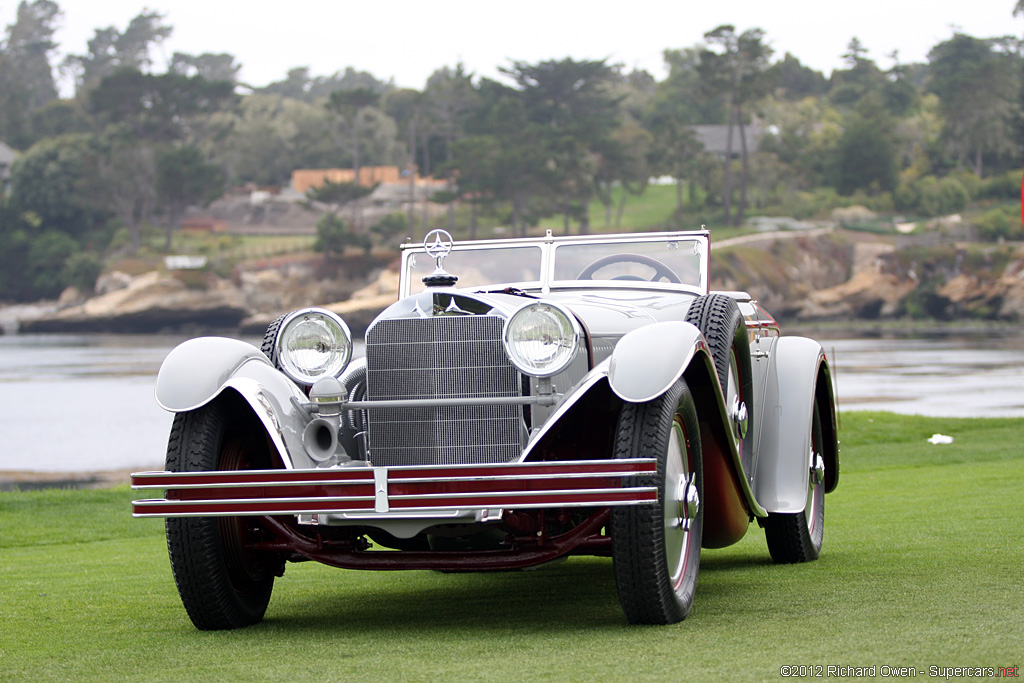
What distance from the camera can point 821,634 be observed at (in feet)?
15.3

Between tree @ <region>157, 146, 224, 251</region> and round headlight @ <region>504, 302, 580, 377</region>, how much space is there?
89.4m

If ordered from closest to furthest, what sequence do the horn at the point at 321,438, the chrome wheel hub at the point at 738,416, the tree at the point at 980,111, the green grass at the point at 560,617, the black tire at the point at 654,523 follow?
1. the green grass at the point at 560,617
2. the black tire at the point at 654,523
3. the horn at the point at 321,438
4. the chrome wheel hub at the point at 738,416
5. the tree at the point at 980,111

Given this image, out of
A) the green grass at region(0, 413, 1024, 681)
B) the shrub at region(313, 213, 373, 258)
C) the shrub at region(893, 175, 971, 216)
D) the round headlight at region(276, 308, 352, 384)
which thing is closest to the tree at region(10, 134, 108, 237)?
the shrub at region(313, 213, 373, 258)

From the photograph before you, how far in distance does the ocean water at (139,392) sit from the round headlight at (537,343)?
657 inches

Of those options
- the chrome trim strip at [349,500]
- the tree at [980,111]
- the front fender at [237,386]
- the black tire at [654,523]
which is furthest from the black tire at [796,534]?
the tree at [980,111]

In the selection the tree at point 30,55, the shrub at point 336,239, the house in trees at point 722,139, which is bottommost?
the shrub at point 336,239

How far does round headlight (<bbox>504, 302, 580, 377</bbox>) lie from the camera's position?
527cm

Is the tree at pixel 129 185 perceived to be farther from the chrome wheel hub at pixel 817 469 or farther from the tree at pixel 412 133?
the chrome wheel hub at pixel 817 469

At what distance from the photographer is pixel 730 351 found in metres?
5.88

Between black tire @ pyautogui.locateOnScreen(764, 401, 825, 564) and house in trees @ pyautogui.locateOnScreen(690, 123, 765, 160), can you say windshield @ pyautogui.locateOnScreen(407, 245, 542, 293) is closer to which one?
black tire @ pyautogui.locateOnScreen(764, 401, 825, 564)

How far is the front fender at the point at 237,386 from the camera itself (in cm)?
534

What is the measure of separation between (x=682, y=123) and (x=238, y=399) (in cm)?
9499

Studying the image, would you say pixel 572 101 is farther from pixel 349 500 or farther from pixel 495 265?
pixel 349 500

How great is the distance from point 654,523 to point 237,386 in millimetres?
1977
